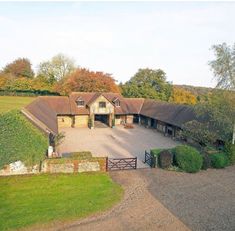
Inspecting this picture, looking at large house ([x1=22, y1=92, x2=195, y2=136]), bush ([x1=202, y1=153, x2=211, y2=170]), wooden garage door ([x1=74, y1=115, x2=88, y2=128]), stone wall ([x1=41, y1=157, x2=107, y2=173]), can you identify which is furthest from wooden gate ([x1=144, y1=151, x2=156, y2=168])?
wooden garage door ([x1=74, y1=115, x2=88, y2=128])

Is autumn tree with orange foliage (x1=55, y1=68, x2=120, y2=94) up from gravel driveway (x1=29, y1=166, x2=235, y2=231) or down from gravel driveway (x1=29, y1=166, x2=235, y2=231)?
up

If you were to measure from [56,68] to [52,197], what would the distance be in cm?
7103

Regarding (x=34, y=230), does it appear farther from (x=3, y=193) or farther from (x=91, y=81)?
(x=91, y=81)

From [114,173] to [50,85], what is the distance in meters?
56.1

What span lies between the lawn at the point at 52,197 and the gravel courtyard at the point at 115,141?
6.90 metres

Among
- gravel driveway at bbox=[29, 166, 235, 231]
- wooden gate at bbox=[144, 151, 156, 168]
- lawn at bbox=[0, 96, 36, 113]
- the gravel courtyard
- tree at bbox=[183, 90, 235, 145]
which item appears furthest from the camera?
lawn at bbox=[0, 96, 36, 113]

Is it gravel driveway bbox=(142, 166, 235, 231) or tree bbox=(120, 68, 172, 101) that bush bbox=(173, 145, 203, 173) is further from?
tree bbox=(120, 68, 172, 101)

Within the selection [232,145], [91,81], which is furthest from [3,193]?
[91,81]

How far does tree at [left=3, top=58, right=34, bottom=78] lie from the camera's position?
87.8 m

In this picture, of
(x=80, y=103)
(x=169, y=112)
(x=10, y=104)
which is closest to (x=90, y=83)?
(x=80, y=103)

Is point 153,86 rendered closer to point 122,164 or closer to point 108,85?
point 108,85

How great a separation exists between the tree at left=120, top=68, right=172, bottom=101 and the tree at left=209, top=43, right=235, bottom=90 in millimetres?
35949

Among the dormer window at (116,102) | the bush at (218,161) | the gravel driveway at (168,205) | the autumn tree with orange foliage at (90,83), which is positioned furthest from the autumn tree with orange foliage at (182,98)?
the gravel driveway at (168,205)

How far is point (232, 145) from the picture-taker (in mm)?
26141
